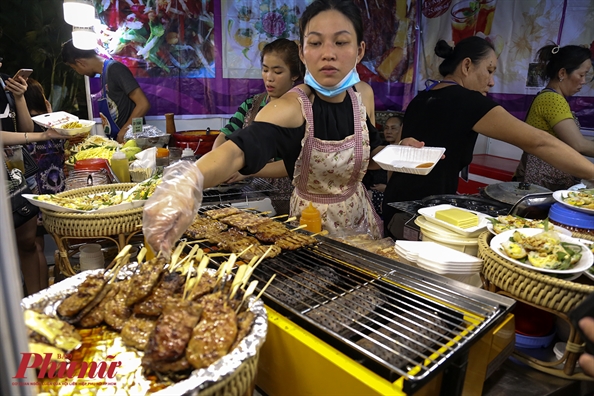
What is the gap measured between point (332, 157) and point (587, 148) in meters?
3.09

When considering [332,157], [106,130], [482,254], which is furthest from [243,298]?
[106,130]

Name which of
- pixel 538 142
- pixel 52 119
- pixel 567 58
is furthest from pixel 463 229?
pixel 52 119

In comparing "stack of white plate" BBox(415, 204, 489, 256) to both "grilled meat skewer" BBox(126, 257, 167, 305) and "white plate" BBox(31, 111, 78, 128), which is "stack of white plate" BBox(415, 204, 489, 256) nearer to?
"grilled meat skewer" BBox(126, 257, 167, 305)

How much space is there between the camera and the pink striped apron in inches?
103

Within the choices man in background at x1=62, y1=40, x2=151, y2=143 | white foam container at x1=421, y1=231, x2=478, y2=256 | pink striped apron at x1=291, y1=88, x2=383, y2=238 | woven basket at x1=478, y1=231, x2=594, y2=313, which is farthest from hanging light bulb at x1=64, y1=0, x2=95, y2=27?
woven basket at x1=478, y1=231, x2=594, y2=313

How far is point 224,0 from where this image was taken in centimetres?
563

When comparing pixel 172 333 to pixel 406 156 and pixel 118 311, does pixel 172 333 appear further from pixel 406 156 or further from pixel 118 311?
pixel 406 156

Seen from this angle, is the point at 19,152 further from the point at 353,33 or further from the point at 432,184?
the point at 432,184

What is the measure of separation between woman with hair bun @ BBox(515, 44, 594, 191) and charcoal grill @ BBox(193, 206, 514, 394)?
3.39m

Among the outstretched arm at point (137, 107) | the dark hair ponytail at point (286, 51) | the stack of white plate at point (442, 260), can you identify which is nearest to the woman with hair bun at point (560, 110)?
the dark hair ponytail at point (286, 51)

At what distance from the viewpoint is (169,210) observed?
1536mm

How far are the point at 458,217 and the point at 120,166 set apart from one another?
2.70m

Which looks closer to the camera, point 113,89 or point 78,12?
point 78,12

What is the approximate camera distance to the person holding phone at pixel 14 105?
4023 millimetres
